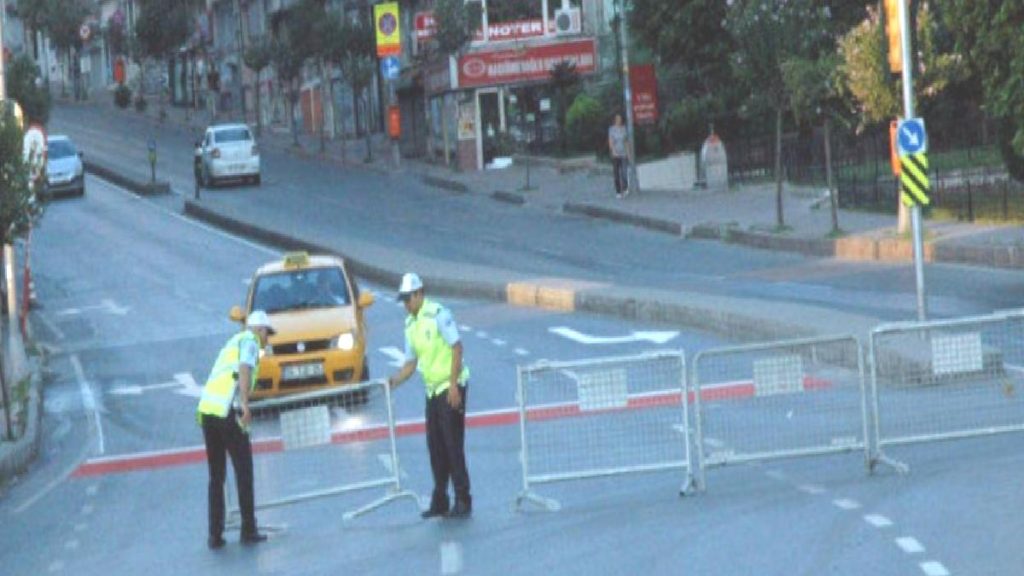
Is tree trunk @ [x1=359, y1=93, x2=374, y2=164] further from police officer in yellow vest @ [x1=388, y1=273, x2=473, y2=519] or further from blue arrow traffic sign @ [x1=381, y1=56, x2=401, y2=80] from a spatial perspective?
police officer in yellow vest @ [x1=388, y1=273, x2=473, y2=519]

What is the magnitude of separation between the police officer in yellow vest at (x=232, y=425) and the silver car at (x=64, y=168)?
54667 mm

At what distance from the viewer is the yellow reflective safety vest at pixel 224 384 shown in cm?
1830

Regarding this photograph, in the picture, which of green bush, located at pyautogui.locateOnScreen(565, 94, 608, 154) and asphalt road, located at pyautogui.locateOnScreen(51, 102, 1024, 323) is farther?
green bush, located at pyautogui.locateOnScreen(565, 94, 608, 154)

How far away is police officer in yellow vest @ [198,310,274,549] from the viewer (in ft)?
60.1

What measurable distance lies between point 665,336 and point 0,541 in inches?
529

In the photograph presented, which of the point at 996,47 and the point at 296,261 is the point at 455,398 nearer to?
the point at 296,261

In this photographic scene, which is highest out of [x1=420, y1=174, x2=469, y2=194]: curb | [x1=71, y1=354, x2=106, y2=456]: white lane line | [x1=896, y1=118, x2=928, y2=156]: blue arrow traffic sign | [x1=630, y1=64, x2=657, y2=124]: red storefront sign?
[x1=630, y1=64, x2=657, y2=124]: red storefront sign

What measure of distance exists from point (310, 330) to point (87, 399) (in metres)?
4.81

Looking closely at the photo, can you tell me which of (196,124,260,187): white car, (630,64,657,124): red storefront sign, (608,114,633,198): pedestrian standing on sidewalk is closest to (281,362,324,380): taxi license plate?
(608,114,633,198): pedestrian standing on sidewalk

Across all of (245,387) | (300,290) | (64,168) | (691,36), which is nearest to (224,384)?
(245,387)

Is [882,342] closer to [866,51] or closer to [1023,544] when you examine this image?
[1023,544]

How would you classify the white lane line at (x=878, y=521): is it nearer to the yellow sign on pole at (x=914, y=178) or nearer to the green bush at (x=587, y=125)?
the yellow sign on pole at (x=914, y=178)

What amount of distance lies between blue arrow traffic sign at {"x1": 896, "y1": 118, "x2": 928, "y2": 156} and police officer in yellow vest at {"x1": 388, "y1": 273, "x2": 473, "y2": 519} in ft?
40.5

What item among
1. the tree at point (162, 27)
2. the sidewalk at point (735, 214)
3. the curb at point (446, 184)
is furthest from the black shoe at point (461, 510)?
the tree at point (162, 27)
